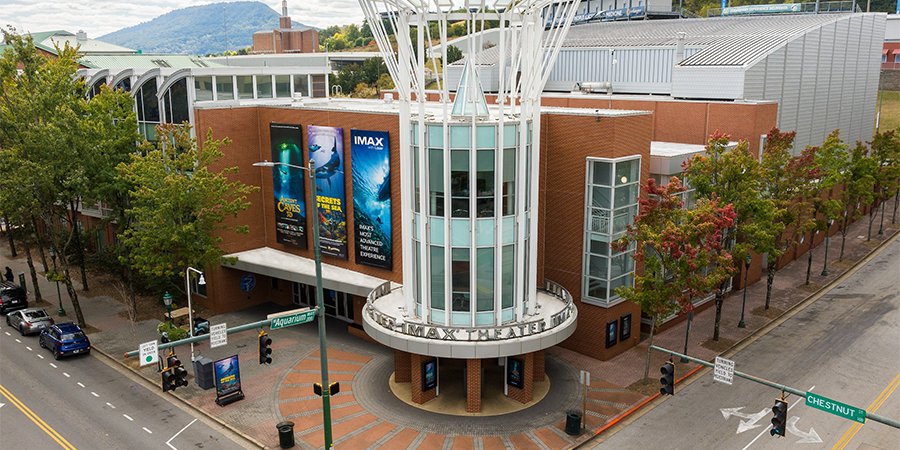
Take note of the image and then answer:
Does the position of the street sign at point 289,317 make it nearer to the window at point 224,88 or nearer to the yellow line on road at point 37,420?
the yellow line on road at point 37,420

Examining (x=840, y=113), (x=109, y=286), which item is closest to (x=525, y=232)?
(x=109, y=286)

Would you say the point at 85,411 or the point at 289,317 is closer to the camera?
the point at 289,317

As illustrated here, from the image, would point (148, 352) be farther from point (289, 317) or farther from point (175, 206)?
point (175, 206)

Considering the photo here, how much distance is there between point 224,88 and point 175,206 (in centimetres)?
1129

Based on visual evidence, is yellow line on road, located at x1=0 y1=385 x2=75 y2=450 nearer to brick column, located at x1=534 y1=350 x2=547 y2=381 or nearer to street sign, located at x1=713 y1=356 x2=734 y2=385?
brick column, located at x1=534 y1=350 x2=547 y2=381

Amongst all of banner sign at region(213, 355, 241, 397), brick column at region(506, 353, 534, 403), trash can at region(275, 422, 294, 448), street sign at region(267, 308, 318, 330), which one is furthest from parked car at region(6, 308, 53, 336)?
brick column at region(506, 353, 534, 403)

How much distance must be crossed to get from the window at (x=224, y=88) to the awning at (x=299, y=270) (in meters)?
9.31

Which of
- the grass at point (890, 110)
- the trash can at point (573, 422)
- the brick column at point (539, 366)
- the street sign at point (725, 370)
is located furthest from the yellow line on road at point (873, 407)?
the grass at point (890, 110)

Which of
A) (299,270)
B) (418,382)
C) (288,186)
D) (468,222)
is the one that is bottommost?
(418,382)

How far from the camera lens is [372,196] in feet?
116

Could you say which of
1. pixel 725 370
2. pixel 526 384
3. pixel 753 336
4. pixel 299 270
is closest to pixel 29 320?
pixel 299 270

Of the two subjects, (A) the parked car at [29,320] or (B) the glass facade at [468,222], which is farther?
(A) the parked car at [29,320]

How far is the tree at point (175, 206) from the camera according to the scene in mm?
32375

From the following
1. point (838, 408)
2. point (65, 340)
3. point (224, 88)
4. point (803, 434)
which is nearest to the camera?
point (838, 408)
